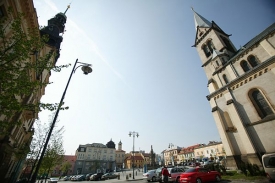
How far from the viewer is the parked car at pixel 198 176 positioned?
11430 mm

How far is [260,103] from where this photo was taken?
16531mm

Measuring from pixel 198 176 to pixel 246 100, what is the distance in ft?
39.9

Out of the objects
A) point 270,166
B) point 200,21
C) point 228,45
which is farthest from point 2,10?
point 200,21

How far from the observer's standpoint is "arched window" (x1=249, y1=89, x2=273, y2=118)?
623 inches

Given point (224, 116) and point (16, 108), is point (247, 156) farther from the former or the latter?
point (16, 108)

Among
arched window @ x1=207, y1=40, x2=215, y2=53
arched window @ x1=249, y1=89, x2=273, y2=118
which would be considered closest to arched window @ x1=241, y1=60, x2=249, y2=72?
arched window @ x1=249, y1=89, x2=273, y2=118

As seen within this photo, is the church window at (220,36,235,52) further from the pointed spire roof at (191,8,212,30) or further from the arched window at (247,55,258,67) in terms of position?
the arched window at (247,55,258,67)

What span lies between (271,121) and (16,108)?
21736mm

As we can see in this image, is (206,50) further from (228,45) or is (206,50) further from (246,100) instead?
(246,100)

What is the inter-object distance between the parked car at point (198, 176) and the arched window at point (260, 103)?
9.72m

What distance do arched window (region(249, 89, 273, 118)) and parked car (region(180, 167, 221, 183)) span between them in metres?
A: 9.72

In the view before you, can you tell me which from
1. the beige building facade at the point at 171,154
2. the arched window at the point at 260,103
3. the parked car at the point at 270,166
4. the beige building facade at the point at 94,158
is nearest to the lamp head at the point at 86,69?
the parked car at the point at 270,166

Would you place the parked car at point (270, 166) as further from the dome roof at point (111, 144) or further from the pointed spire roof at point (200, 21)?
the dome roof at point (111, 144)

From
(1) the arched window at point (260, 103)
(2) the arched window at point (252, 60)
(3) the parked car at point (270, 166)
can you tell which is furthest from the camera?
(2) the arched window at point (252, 60)
